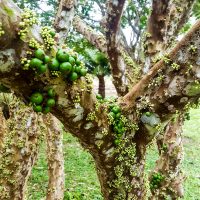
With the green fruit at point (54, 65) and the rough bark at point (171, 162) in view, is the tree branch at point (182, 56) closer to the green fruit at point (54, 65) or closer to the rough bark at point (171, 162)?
the green fruit at point (54, 65)

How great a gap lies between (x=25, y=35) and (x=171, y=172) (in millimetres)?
3981

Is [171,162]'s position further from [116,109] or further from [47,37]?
[47,37]

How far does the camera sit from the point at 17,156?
468 cm

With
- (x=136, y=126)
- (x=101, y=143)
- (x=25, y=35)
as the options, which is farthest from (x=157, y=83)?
(x=25, y=35)

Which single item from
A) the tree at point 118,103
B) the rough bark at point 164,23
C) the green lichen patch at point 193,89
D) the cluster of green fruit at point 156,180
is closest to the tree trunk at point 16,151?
the tree at point 118,103

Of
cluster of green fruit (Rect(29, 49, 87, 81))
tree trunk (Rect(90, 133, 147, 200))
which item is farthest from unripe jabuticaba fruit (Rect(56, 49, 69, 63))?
tree trunk (Rect(90, 133, 147, 200))

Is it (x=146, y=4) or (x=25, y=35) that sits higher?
(x=146, y=4)

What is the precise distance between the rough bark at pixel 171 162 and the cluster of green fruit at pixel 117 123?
2.37 meters

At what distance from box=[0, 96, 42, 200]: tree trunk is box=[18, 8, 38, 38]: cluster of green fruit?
2.18 meters

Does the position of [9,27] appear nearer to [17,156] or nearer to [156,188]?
[17,156]

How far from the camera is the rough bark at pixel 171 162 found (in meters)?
5.76

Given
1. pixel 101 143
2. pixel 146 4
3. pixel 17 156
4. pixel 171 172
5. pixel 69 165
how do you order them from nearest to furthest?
1. pixel 101 143
2. pixel 17 156
3. pixel 171 172
4. pixel 69 165
5. pixel 146 4

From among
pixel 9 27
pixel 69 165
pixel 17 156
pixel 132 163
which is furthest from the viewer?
pixel 69 165

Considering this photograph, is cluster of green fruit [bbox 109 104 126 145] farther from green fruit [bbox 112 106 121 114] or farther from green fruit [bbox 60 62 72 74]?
green fruit [bbox 60 62 72 74]
